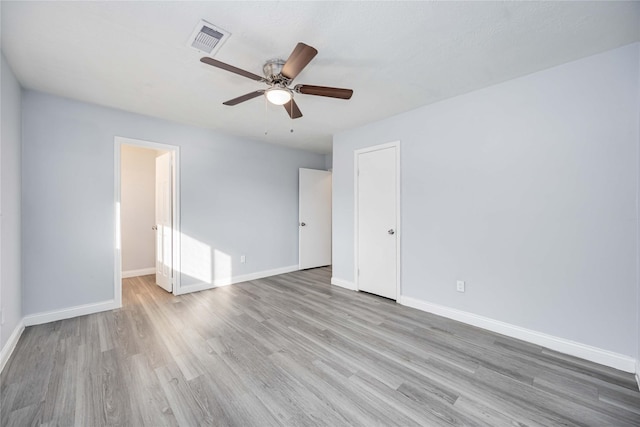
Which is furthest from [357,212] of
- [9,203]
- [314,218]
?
[9,203]

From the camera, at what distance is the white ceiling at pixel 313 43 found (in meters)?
1.64

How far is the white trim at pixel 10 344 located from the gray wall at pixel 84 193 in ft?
0.81

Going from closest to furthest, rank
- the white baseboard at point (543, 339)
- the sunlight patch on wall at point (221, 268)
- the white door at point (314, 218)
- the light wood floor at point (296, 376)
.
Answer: the light wood floor at point (296, 376), the white baseboard at point (543, 339), the sunlight patch on wall at point (221, 268), the white door at point (314, 218)

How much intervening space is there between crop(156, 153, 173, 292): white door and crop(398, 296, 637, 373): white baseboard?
140 inches

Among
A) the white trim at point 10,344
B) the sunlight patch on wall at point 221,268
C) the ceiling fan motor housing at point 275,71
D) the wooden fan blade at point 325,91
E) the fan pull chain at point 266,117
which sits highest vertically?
the fan pull chain at point 266,117

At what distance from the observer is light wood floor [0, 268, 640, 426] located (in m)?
1.56

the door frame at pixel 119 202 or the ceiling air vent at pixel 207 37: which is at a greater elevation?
the ceiling air vent at pixel 207 37

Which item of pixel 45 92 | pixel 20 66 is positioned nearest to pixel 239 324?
pixel 20 66

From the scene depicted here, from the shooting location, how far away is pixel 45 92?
280 cm

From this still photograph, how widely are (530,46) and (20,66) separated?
4.25m

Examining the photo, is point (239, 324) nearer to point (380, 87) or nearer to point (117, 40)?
point (117, 40)

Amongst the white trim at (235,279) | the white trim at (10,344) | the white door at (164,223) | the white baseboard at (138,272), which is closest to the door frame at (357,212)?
the white trim at (235,279)

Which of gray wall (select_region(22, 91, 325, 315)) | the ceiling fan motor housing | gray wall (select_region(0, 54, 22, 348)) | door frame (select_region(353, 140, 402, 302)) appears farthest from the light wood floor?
the ceiling fan motor housing

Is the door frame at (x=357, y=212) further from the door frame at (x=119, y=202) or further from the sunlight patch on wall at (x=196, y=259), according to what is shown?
the door frame at (x=119, y=202)
